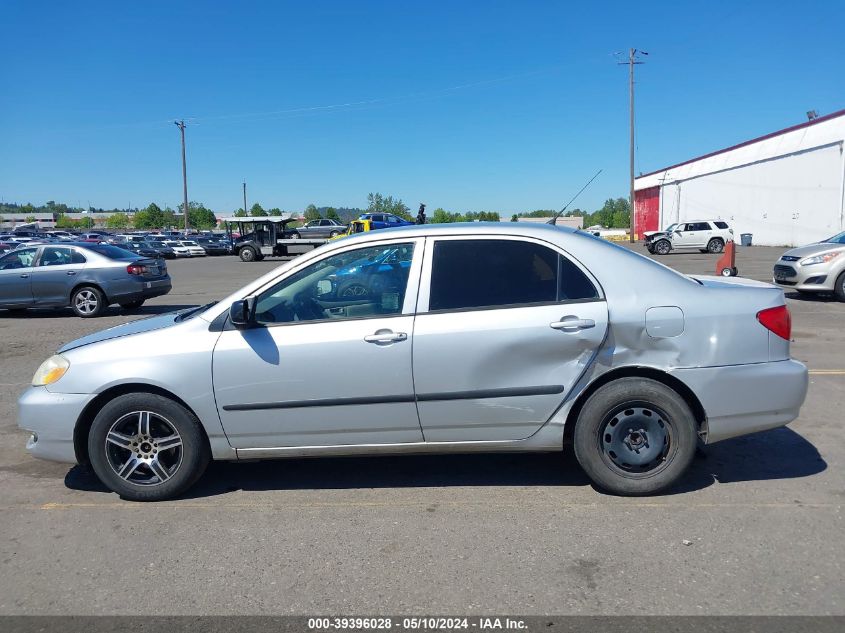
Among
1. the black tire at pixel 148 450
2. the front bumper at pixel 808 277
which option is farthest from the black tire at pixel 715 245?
the black tire at pixel 148 450

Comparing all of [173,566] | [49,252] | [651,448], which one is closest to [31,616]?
[173,566]

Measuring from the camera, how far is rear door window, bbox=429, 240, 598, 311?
4.04 metres

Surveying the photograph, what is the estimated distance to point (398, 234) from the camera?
423 cm

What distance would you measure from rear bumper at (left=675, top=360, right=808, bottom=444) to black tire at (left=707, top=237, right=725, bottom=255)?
3147 cm

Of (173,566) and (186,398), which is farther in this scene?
(186,398)

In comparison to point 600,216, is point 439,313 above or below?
below

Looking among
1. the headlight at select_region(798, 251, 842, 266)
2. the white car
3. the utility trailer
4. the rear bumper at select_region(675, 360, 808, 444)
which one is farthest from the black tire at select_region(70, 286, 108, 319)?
the white car

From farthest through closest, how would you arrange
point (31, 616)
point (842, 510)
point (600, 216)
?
point (600, 216) < point (842, 510) < point (31, 616)

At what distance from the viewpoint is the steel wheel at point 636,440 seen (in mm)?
4004

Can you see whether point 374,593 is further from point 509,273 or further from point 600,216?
point 600,216

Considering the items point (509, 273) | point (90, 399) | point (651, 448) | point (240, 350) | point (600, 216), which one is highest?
point (600, 216)

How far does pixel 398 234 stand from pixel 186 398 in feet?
5.38

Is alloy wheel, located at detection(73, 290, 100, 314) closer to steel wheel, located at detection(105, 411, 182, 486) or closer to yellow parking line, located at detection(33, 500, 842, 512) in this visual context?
yellow parking line, located at detection(33, 500, 842, 512)

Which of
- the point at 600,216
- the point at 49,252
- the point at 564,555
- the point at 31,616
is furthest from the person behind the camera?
the point at 600,216
